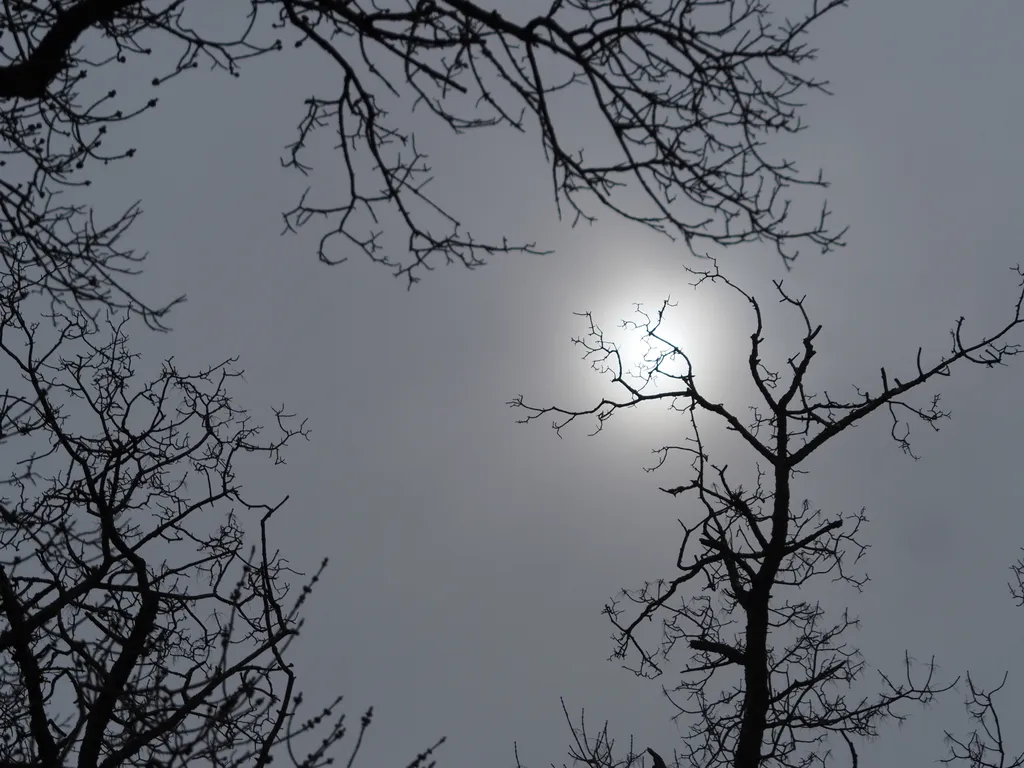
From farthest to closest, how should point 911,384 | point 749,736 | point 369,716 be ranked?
point 911,384 → point 749,736 → point 369,716

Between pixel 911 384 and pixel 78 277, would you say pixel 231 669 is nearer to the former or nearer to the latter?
pixel 78 277

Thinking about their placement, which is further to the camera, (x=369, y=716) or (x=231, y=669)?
(x=231, y=669)

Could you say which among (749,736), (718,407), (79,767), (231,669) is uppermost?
(718,407)

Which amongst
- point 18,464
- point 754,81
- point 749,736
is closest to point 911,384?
point 749,736

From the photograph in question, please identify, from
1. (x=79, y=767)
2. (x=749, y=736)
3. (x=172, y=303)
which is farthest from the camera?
(x=749, y=736)

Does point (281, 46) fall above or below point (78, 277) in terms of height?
above

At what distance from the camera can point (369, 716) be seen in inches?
138

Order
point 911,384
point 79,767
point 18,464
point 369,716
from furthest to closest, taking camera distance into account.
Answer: point 911,384, point 18,464, point 79,767, point 369,716

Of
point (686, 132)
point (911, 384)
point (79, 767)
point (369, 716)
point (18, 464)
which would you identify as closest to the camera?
point (369, 716)

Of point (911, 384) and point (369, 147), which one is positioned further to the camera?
point (911, 384)

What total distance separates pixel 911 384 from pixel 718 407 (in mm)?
1596

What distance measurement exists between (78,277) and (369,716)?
248 cm

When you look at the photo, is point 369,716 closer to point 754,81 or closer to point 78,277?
point 78,277

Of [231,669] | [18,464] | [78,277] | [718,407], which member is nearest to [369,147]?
[78,277]
